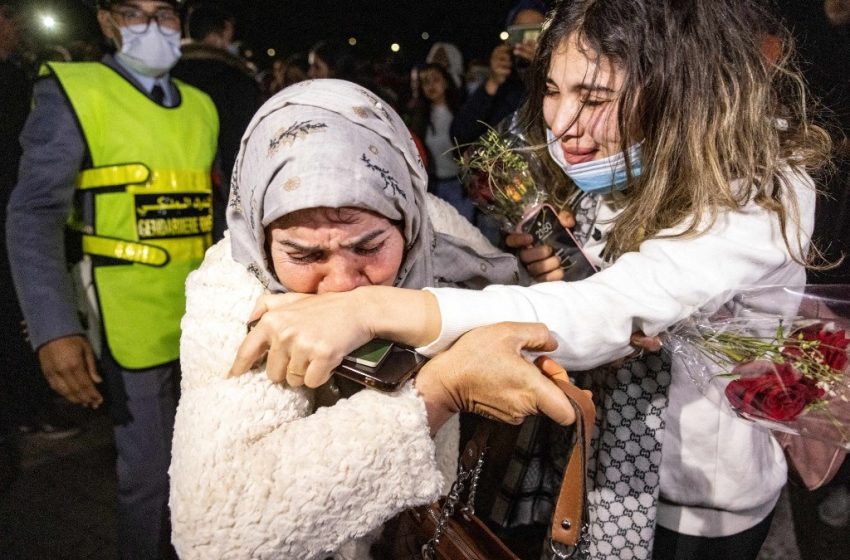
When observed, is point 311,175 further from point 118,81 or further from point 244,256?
point 118,81

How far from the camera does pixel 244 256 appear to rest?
1365mm

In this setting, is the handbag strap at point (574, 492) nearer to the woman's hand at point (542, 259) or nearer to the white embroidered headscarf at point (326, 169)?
→ the white embroidered headscarf at point (326, 169)

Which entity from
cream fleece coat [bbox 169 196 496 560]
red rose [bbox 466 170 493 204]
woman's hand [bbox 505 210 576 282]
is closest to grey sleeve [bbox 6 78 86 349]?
cream fleece coat [bbox 169 196 496 560]

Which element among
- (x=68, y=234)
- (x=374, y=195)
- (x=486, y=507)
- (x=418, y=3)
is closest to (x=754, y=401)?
(x=486, y=507)

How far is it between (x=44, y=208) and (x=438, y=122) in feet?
14.2

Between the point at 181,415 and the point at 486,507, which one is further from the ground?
the point at 181,415

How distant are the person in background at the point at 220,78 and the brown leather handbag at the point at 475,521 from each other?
193cm

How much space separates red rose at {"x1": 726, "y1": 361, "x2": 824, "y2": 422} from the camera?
1.19 m

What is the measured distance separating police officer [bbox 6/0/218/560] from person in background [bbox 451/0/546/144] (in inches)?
76.3

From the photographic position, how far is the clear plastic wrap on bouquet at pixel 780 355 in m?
1.19

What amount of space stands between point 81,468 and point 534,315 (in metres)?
3.56

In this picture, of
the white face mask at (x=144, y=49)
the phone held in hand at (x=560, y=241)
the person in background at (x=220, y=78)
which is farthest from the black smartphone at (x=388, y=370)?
the white face mask at (x=144, y=49)

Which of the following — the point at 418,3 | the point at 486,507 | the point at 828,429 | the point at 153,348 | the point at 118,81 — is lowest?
the point at 153,348

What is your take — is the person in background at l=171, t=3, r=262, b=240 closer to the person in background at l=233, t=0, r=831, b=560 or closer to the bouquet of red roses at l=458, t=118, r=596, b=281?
the bouquet of red roses at l=458, t=118, r=596, b=281
